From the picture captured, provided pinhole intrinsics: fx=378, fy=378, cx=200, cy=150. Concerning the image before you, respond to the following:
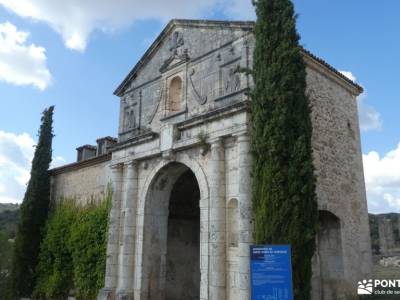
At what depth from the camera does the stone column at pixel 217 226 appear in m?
8.84

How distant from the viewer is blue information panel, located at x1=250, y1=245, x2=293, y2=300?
261 inches

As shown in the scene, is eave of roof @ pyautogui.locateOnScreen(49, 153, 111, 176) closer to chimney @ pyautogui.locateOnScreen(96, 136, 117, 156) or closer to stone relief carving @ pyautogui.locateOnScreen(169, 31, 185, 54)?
chimney @ pyautogui.locateOnScreen(96, 136, 117, 156)

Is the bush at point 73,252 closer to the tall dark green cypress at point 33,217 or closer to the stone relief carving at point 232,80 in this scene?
the tall dark green cypress at point 33,217

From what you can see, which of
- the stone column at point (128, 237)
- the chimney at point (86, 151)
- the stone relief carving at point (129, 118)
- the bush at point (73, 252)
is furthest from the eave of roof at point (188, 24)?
the chimney at point (86, 151)

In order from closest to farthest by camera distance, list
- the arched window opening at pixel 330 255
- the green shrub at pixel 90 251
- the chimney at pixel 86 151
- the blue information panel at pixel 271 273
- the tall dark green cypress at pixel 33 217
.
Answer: the blue information panel at pixel 271 273 < the arched window opening at pixel 330 255 < the green shrub at pixel 90 251 < the tall dark green cypress at pixel 33 217 < the chimney at pixel 86 151

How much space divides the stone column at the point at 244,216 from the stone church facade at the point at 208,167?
2 centimetres

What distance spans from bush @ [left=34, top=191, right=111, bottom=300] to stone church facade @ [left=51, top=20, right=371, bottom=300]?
1256 millimetres

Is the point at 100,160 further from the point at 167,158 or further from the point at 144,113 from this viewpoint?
the point at 167,158

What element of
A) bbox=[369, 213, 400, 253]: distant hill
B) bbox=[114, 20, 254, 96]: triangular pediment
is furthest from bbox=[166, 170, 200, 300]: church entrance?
bbox=[369, 213, 400, 253]: distant hill

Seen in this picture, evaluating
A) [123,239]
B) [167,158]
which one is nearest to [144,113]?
[167,158]

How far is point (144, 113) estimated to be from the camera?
1290cm

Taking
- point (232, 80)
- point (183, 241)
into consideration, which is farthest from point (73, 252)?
point (232, 80)

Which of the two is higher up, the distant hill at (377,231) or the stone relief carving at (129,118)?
the stone relief carving at (129,118)

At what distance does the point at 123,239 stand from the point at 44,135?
770 centimetres
